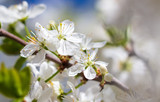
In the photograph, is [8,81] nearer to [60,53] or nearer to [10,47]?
[60,53]

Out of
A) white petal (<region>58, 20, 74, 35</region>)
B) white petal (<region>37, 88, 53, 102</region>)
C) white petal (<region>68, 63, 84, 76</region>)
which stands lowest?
white petal (<region>37, 88, 53, 102</region>)

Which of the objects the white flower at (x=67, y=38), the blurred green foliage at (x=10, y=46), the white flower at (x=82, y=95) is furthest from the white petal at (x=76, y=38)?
the blurred green foliage at (x=10, y=46)

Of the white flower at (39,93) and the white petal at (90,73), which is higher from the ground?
the white petal at (90,73)

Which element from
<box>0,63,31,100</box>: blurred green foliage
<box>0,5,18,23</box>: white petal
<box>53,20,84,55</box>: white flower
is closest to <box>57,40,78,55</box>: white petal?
<box>53,20,84,55</box>: white flower

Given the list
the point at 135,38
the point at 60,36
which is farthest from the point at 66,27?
the point at 135,38

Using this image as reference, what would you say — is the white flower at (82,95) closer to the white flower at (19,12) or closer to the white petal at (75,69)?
the white petal at (75,69)

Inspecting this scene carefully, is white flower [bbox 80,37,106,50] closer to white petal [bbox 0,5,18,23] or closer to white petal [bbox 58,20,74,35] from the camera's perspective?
white petal [bbox 58,20,74,35]

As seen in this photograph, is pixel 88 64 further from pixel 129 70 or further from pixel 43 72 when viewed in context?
pixel 129 70
